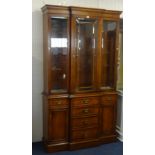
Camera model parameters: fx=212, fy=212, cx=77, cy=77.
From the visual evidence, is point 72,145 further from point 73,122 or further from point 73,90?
point 73,90

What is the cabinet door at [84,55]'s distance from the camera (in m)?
3.32

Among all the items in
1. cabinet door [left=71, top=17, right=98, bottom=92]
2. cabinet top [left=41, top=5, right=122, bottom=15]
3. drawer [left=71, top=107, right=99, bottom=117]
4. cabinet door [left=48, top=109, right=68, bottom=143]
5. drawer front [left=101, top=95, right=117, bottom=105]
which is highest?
cabinet top [left=41, top=5, right=122, bottom=15]

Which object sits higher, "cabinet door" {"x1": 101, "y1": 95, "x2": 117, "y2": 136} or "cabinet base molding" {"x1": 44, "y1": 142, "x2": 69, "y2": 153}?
"cabinet door" {"x1": 101, "y1": 95, "x2": 117, "y2": 136}

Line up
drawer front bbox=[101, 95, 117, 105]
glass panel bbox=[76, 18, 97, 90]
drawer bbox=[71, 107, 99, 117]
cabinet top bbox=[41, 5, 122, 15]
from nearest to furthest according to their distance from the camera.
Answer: cabinet top bbox=[41, 5, 122, 15]
drawer bbox=[71, 107, 99, 117]
glass panel bbox=[76, 18, 97, 90]
drawer front bbox=[101, 95, 117, 105]

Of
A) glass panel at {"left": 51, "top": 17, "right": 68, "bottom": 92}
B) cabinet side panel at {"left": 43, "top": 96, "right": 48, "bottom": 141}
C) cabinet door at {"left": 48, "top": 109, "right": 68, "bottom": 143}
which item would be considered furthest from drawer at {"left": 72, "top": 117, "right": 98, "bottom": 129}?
glass panel at {"left": 51, "top": 17, "right": 68, "bottom": 92}

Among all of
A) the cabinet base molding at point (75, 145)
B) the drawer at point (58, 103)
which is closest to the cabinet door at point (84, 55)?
the drawer at point (58, 103)

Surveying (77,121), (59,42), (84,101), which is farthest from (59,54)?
(77,121)

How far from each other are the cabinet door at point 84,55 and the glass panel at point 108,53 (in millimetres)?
219

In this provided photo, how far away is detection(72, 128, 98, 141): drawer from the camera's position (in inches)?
133

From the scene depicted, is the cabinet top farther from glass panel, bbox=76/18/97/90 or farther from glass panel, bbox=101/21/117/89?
glass panel, bbox=101/21/117/89

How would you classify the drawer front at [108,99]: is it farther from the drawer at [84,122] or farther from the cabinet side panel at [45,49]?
the cabinet side panel at [45,49]

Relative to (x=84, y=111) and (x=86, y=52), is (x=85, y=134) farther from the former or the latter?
(x=86, y=52)

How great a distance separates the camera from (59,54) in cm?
338
